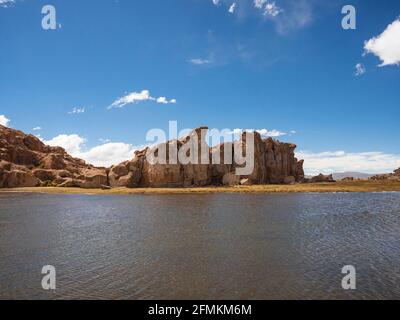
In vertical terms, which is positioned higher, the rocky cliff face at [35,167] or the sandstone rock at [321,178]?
the rocky cliff face at [35,167]

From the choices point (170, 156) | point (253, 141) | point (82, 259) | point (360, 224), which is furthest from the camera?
point (253, 141)

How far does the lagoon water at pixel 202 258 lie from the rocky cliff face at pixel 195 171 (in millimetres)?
63061

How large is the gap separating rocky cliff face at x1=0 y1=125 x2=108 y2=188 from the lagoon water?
7244 centimetres

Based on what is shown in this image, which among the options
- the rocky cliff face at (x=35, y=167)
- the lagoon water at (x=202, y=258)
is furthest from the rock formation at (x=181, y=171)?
the lagoon water at (x=202, y=258)

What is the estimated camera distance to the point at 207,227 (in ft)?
86.7

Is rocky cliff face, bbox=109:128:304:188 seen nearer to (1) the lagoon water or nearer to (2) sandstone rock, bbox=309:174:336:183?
(2) sandstone rock, bbox=309:174:336:183

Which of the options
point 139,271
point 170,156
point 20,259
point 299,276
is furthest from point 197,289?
point 170,156

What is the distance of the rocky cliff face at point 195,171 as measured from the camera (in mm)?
92312

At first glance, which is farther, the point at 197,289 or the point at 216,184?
the point at 216,184

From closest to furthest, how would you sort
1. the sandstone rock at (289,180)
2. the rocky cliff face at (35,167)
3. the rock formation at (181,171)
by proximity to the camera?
the rock formation at (181,171) < the rocky cliff face at (35,167) < the sandstone rock at (289,180)

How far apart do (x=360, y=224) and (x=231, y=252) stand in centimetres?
1560

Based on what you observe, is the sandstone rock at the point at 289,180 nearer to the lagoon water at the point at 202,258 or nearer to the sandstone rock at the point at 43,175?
the lagoon water at the point at 202,258

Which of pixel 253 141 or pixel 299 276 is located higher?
pixel 253 141

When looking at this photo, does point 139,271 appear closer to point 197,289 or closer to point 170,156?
point 197,289
